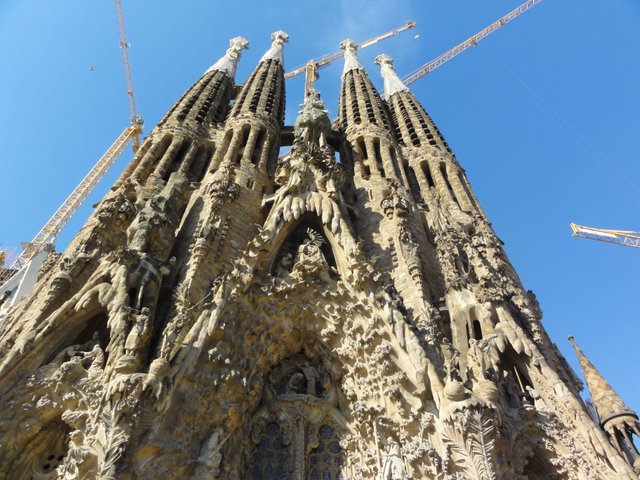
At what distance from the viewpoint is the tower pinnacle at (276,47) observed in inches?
1094

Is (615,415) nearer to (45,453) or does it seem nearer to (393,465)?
(393,465)

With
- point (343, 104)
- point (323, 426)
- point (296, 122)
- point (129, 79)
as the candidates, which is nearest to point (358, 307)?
point (323, 426)

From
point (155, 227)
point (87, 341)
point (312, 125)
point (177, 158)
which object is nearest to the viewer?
point (87, 341)

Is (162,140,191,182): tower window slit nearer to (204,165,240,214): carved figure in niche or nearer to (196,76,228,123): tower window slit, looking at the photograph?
(204,165,240,214): carved figure in niche

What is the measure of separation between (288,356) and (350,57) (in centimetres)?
2416

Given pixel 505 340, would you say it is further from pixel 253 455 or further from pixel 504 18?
pixel 504 18

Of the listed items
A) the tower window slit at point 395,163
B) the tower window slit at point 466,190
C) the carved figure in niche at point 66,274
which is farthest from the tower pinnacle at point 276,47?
the carved figure in niche at point 66,274

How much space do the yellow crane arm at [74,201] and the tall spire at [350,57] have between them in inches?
620

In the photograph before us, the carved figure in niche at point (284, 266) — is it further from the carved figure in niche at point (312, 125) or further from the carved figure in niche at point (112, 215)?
the carved figure in niche at point (312, 125)

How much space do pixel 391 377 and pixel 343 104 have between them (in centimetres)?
1813

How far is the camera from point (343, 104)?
79.8 ft

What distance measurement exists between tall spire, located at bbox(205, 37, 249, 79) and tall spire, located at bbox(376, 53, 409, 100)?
7.96m

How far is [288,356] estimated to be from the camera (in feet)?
33.2

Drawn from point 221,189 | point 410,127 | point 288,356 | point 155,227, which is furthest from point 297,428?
point 410,127
